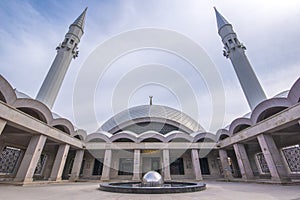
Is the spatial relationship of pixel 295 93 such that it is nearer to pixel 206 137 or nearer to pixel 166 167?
pixel 206 137

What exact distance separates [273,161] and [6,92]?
1814 centimetres

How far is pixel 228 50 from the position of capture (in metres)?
23.7

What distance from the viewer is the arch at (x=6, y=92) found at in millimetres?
10037

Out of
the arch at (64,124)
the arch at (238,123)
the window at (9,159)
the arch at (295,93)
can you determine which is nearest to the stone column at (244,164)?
the arch at (238,123)

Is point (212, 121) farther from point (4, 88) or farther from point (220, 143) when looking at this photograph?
point (4, 88)

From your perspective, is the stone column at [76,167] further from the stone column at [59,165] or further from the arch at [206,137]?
the arch at [206,137]

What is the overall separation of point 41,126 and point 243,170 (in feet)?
56.1

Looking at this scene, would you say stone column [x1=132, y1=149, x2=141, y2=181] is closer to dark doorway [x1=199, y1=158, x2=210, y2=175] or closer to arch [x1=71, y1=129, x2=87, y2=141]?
arch [x1=71, y1=129, x2=87, y2=141]

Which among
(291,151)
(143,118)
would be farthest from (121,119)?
(291,151)

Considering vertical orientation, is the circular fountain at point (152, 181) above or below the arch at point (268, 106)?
below

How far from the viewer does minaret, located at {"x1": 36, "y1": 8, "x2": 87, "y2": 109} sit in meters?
19.5

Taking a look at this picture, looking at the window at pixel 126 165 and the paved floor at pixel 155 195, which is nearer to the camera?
the paved floor at pixel 155 195

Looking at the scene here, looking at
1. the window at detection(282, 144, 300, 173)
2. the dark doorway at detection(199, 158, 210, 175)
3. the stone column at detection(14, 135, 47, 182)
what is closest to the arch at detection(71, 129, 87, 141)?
the stone column at detection(14, 135, 47, 182)

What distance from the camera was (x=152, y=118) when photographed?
30828mm
